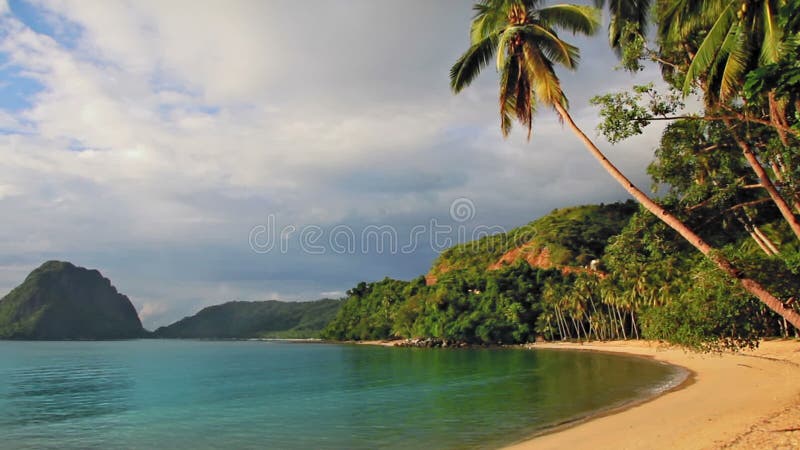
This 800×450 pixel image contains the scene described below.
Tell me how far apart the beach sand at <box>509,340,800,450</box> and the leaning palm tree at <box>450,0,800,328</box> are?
898 cm

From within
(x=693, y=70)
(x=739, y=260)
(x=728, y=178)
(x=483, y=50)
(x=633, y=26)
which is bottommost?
(x=739, y=260)

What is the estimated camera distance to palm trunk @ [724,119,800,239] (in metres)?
13.7

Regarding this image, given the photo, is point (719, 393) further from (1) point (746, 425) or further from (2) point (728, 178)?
(2) point (728, 178)

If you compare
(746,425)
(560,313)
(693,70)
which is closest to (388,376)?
(746,425)

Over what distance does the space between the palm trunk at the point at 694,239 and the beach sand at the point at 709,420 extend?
9.58ft

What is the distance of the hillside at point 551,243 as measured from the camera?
423 feet

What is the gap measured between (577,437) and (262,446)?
37.7ft

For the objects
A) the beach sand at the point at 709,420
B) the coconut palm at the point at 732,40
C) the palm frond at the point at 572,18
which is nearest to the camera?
the coconut palm at the point at 732,40

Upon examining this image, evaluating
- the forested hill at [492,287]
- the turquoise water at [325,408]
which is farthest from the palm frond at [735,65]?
the forested hill at [492,287]

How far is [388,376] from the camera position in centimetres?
4784

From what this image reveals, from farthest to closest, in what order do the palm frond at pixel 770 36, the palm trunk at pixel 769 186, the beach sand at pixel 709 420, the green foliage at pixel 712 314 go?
the green foliage at pixel 712 314, the palm trunk at pixel 769 186, the beach sand at pixel 709 420, the palm frond at pixel 770 36

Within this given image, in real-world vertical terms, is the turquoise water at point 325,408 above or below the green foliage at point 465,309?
below

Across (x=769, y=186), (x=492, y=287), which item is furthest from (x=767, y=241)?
(x=492, y=287)

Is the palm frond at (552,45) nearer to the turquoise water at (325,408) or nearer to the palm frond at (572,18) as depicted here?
the palm frond at (572,18)
